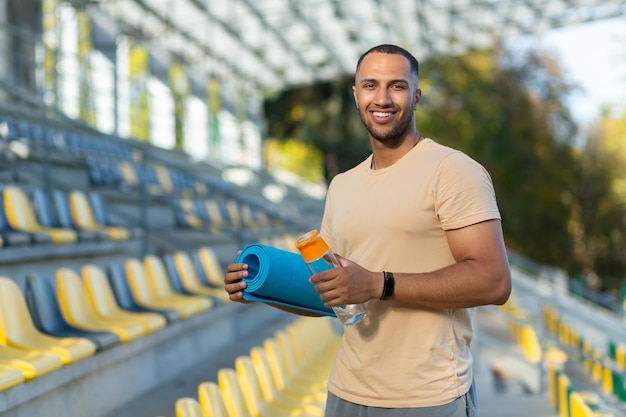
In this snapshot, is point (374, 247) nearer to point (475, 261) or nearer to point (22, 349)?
point (475, 261)

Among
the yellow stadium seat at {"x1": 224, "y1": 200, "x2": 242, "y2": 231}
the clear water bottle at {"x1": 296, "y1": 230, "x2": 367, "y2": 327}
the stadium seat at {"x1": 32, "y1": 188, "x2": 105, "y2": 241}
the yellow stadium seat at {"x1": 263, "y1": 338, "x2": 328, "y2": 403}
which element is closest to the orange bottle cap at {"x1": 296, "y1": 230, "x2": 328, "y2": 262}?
the clear water bottle at {"x1": 296, "y1": 230, "x2": 367, "y2": 327}

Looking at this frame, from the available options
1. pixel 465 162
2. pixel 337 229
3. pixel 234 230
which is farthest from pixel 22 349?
pixel 234 230

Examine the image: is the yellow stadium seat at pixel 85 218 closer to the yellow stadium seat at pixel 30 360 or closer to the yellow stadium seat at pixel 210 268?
the yellow stadium seat at pixel 210 268

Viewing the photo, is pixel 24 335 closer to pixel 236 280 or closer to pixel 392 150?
pixel 236 280

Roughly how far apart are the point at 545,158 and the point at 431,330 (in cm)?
2107

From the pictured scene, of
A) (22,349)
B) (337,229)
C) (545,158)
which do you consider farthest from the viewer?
(545,158)

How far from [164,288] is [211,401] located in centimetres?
233

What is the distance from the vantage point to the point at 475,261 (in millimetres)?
1590

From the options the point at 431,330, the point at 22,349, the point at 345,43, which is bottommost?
the point at 22,349

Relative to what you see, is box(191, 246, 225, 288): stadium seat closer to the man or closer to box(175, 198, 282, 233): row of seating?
box(175, 198, 282, 233): row of seating

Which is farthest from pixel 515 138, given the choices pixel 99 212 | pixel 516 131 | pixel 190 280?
pixel 190 280

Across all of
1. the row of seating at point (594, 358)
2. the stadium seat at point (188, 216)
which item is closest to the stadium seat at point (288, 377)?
the row of seating at point (594, 358)

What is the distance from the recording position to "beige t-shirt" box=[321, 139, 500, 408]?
1653 mm

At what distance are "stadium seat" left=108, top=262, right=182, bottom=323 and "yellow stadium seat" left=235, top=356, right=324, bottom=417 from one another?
2.79 ft
